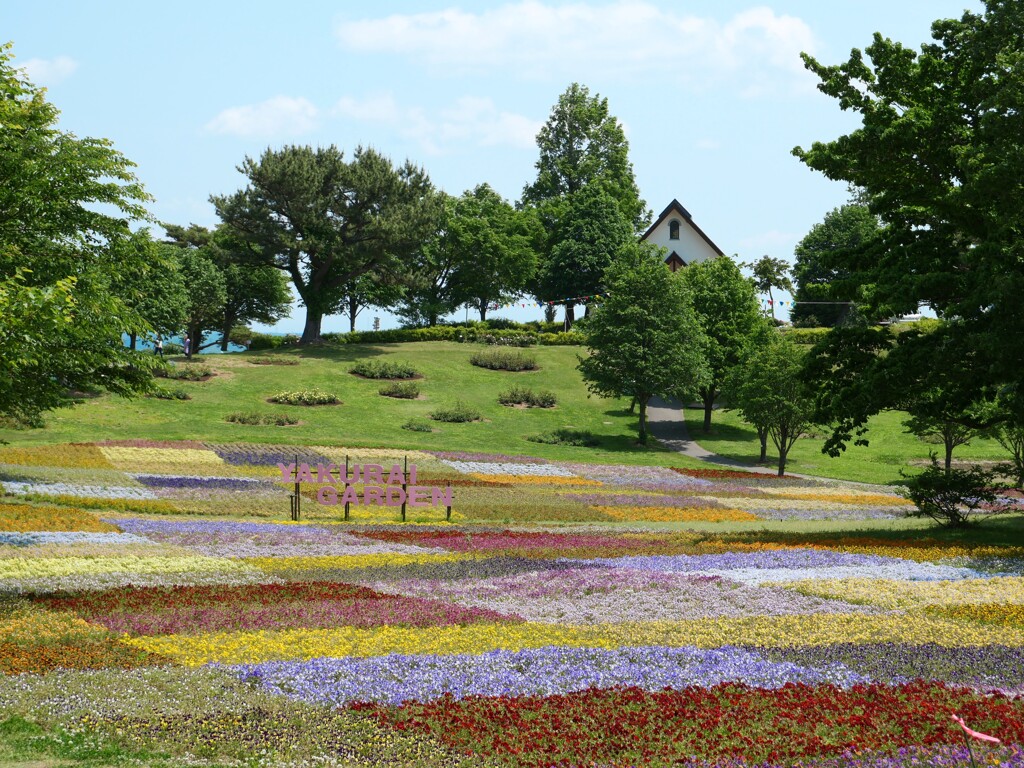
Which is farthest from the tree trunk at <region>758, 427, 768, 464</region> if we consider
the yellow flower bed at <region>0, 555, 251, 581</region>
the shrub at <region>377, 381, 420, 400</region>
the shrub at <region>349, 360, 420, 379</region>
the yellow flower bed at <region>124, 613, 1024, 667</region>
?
the yellow flower bed at <region>124, 613, 1024, 667</region>

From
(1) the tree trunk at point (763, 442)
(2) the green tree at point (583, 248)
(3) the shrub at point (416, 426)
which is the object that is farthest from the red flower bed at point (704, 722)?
(2) the green tree at point (583, 248)

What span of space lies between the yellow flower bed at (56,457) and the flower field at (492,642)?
22.6 feet

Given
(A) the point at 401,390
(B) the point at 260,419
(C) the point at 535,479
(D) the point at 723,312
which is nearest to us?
(C) the point at 535,479

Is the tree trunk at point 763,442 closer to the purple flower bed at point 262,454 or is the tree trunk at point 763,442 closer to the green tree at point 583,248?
the purple flower bed at point 262,454

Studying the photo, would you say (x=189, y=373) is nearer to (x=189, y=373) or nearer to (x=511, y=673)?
(x=189, y=373)

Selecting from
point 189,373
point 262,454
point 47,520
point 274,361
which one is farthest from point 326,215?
point 47,520

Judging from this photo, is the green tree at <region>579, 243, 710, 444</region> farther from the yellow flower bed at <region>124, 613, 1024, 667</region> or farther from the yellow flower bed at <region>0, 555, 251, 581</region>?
the yellow flower bed at <region>124, 613, 1024, 667</region>

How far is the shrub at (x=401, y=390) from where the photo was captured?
2662 inches

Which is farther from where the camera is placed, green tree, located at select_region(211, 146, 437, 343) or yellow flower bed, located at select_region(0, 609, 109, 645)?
green tree, located at select_region(211, 146, 437, 343)

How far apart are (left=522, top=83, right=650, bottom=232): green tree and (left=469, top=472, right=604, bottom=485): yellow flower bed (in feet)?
257

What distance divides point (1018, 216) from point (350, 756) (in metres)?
20.9

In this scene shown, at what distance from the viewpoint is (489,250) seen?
9962cm

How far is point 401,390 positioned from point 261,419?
13.9 metres

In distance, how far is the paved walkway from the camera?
57.5m
